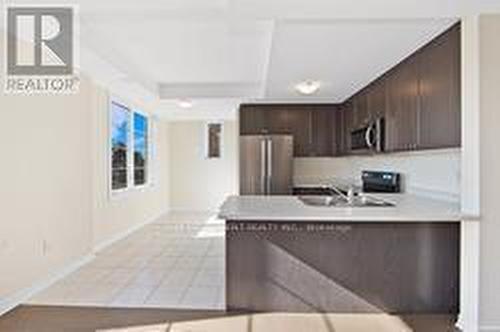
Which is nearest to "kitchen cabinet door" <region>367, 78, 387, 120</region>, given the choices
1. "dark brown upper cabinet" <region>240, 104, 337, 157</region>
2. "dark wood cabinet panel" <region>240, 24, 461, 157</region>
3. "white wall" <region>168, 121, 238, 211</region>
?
"dark wood cabinet panel" <region>240, 24, 461, 157</region>

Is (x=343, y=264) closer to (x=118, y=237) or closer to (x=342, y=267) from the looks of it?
(x=342, y=267)

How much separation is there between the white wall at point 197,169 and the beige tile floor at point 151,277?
146 inches

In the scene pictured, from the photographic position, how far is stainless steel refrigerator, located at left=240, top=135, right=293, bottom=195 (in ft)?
21.2

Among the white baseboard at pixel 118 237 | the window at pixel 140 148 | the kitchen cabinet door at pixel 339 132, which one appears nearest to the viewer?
the white baseboard at pixel 118 237

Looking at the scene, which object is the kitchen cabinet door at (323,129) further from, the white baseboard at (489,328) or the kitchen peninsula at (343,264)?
the white baseboard at (489,328)

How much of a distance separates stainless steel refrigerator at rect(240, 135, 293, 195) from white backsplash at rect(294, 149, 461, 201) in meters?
0.62

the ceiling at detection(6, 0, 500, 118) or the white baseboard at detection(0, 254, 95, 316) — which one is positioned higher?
the ceiling at detection(6, 0, 500, 118)

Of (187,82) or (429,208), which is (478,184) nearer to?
(429,208)

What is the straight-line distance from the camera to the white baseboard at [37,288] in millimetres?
3594

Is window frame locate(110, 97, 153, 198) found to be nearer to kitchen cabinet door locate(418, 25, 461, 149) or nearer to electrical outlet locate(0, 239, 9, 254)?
electrical outlet locate(0, 239, 9, 254)

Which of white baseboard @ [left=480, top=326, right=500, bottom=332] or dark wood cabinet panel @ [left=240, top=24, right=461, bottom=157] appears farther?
dark wood cabinet panel @ [left=240, top=24, right=461, bottom=157]

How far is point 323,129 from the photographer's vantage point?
679 centimetres

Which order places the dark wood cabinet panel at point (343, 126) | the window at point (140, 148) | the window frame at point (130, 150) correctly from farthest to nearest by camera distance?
the window at point (140, 148), the window frame at point (130, 150), the dark wood cabinet panel at point (343, 126)

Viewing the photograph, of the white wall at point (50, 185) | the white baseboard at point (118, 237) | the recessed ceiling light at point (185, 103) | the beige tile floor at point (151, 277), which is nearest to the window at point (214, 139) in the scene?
the white baseboard at point (118, 237)
